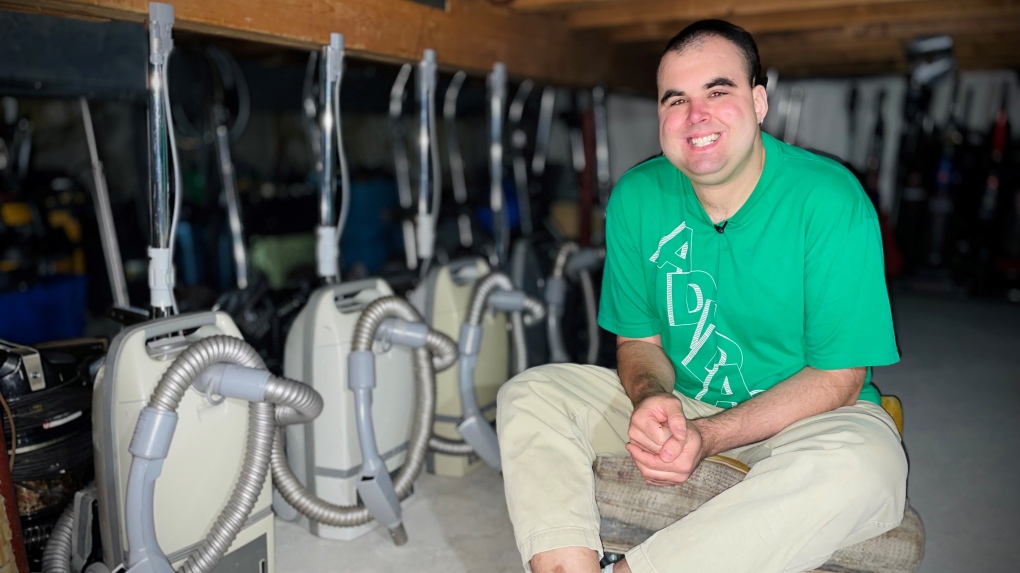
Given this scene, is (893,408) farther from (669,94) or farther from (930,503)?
(669,94)

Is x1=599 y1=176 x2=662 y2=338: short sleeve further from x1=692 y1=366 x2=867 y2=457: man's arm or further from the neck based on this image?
x1=692 y1=366 x2=867 y2=457: man's arm

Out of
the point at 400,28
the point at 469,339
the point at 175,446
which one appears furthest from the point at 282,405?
the point at 400,28

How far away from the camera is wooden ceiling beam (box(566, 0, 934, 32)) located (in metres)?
2.69

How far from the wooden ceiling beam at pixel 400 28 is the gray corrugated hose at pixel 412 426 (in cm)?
71

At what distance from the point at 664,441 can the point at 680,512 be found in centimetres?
20

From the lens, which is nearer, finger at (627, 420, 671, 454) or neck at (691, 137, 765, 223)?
finger at (627, 420, 671, 454)

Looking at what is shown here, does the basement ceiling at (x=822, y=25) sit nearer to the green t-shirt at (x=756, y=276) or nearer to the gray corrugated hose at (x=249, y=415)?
the green t-shirt at (x=756, y=276)

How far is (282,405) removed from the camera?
1573 millimetres

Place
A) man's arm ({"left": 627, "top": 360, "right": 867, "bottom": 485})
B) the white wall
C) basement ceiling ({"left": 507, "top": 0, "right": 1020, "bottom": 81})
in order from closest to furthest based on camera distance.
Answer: man's arm ({"left": 627, "top": 360, "right": 867, "bottom": 485}), basement ceiling ({"left": 507, "top": 0, "right": 1020, "bottom": 81}), the white wall

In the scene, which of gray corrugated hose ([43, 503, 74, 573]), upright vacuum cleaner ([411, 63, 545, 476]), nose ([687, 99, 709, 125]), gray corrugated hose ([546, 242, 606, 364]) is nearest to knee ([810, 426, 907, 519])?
nose ([687, 99, 709, 125])

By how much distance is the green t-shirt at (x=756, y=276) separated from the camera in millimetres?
1486

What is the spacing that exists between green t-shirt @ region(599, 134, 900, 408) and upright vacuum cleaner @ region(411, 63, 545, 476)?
0.57 metres

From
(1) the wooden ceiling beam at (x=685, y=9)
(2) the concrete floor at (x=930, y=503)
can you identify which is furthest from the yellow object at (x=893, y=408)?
(1) the wooden ceiling beam at (x=685, y=9)

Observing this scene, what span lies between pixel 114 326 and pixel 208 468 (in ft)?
Answer: 8.23
